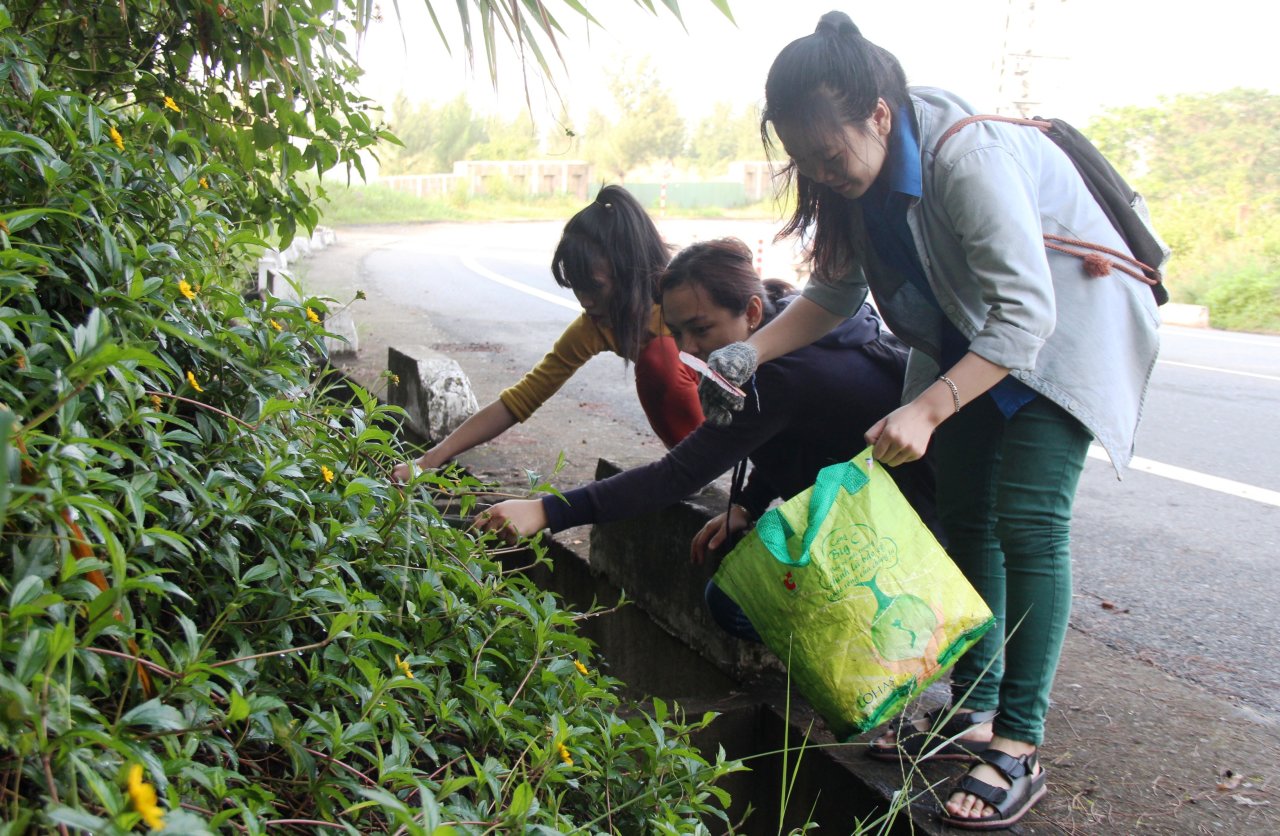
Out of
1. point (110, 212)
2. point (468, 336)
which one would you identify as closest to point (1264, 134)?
point (468, 336)

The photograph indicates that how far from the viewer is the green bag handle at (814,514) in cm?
195

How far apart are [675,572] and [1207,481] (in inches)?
146

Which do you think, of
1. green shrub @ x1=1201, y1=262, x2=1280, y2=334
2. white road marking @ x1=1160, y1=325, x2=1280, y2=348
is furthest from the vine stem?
green shrub @ x1=1201, y1=262, x2=1280, y2=334

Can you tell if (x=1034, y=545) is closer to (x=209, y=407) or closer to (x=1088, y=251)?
(x=1088, y=251)

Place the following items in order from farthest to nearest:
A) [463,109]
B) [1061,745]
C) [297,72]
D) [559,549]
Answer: [463,109]
[559,549]
[297,72]
[1061,745]

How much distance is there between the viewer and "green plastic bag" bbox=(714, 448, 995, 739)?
1.94 m

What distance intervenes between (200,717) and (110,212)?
87cm

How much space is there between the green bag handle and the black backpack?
0.60 meters

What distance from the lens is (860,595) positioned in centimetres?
193

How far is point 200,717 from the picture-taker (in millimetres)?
1235

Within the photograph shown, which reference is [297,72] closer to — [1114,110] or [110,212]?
[110,212]

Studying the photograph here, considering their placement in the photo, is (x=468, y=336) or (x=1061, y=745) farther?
(x=468, y=336)

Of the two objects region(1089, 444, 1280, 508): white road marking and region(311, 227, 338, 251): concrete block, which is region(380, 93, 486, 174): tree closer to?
region(311, 227, 338, 251): concrete block

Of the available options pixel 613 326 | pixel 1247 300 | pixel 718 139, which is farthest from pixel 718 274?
pixel 718 139
